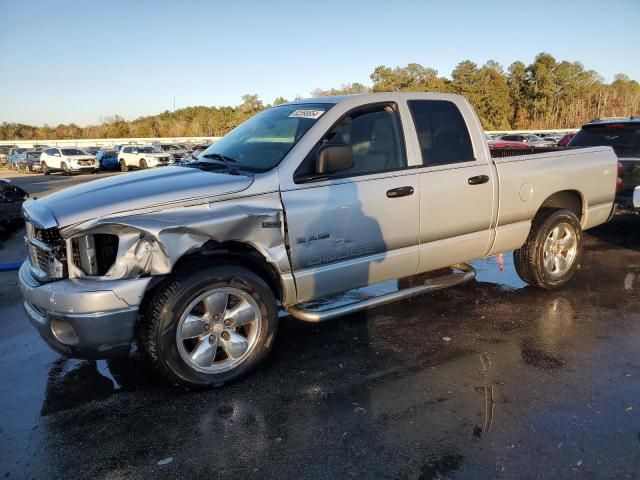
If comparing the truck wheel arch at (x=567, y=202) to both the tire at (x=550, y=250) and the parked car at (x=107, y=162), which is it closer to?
the tire at (x=550, y=250)

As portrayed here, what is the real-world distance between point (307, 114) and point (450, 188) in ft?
4.57

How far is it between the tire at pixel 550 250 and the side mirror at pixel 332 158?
2538mm

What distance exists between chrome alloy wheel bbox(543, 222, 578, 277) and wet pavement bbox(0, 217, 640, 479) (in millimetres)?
635

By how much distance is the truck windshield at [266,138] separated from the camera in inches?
151

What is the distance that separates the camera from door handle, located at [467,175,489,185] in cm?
445

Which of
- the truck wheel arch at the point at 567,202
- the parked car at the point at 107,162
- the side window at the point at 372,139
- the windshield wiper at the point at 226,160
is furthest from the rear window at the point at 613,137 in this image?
the parked car at the point at 107,162

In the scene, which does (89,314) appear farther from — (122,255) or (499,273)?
(499,273)

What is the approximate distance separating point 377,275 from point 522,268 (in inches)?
80.9

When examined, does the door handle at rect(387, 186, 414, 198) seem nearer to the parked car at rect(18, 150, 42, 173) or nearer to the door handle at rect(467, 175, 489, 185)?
the door handle at rect(467, 175, 489, 185)

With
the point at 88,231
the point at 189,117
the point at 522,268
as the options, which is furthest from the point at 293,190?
the point at 189,117

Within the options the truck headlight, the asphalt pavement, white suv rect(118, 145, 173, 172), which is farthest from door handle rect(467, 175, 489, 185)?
white suv rect(118, 145, 173, 172)

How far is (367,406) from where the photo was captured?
3.17m

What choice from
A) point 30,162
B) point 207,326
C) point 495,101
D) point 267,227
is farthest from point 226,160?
point 495,101

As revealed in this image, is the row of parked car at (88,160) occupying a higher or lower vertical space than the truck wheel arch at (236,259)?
higher
